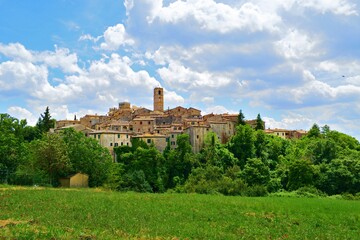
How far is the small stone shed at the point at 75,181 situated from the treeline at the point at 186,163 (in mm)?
1300

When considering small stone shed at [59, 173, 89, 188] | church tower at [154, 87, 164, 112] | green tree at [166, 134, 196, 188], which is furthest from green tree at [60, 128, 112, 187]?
church tower at [154, 87, 164, 112]

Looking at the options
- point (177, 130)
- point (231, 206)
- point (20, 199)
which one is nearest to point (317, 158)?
point (177, 130)

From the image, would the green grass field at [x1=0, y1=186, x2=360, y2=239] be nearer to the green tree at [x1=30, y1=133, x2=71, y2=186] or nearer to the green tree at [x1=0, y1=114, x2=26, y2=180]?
the green tree at [x1=30, y1=133, x2=71, y2=186]

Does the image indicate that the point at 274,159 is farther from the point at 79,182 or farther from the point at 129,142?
the point at 79,182

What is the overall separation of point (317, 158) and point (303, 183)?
15.2 m

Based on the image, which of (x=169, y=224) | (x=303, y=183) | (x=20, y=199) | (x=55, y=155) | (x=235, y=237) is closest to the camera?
(x=235, y=237)

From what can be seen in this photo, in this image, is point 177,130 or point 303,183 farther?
point 177,130

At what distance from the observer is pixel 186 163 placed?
109 meters

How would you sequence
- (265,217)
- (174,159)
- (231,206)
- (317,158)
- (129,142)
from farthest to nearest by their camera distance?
(129,142) → (174,159) → (317,158) → (231,206) → (265,217)

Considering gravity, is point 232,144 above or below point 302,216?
above

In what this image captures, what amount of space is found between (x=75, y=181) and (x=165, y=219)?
39.5m

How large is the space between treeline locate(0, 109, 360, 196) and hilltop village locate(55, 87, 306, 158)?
426 centimetres

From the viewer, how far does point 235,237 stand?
23281 millimetres

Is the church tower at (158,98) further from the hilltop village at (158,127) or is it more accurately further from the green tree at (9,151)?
the green tree at (9,151)
